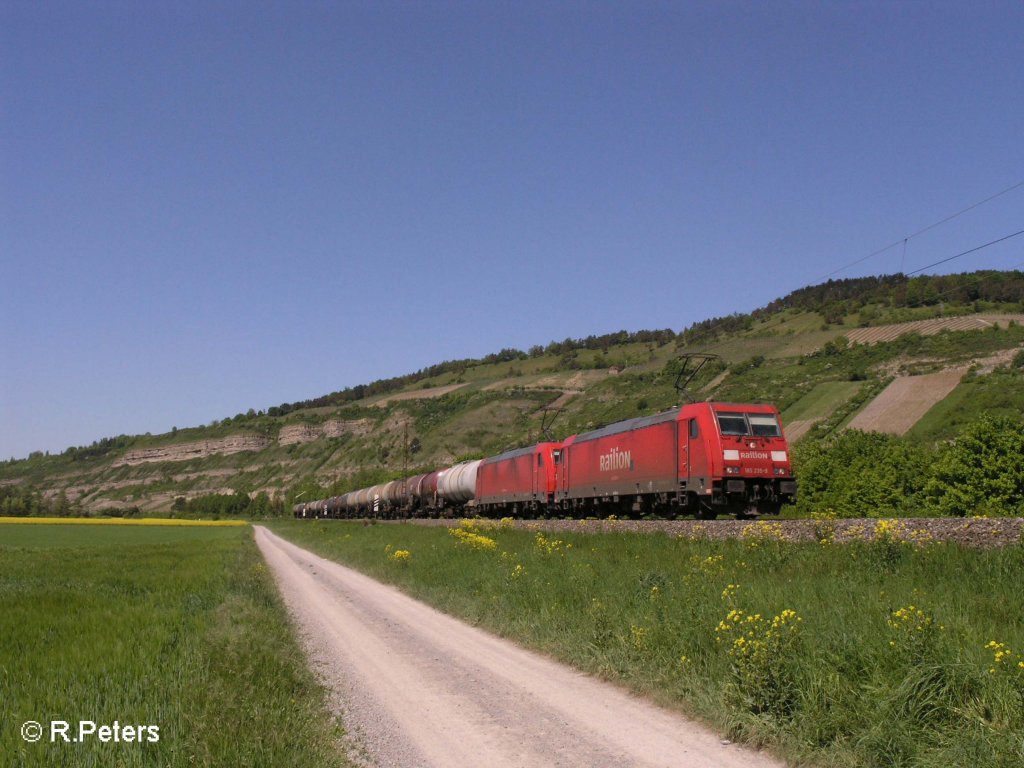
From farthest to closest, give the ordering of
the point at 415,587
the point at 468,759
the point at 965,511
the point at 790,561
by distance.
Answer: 1. the point at 965,511
2. the point at 415,587
3. the point at 790,561
4. the point at 468,759

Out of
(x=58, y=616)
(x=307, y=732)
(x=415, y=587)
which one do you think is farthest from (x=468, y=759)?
(x=415, y=587)

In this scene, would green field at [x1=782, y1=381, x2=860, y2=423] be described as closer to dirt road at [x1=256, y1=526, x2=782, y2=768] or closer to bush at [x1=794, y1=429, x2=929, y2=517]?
bush at [x1=794, y1=429, x2=929, y2=517]

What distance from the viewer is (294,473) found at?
199 meters

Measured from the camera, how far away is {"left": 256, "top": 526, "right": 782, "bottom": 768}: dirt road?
7910 mm

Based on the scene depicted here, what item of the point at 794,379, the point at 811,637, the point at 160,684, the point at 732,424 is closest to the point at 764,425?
the point at 732,424

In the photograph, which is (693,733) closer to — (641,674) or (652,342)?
(641,674)

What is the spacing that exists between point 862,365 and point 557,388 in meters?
77.1

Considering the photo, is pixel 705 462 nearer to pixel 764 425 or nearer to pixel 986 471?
pixel 764 425

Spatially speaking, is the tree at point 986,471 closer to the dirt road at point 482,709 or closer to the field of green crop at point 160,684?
the dirt road at point 482,709


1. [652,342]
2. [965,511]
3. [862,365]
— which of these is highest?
[652,342]

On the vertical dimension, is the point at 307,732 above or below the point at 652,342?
below

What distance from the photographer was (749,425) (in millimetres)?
27531

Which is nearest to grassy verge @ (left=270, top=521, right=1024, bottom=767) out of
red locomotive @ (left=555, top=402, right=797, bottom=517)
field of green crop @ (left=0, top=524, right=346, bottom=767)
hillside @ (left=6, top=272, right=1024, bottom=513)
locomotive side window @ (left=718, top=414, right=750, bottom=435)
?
field of green crop @ (left=0, top=524, right=346, bottom=767)

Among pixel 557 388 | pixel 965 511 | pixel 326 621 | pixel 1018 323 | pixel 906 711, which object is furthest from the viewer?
pixel 557 388
